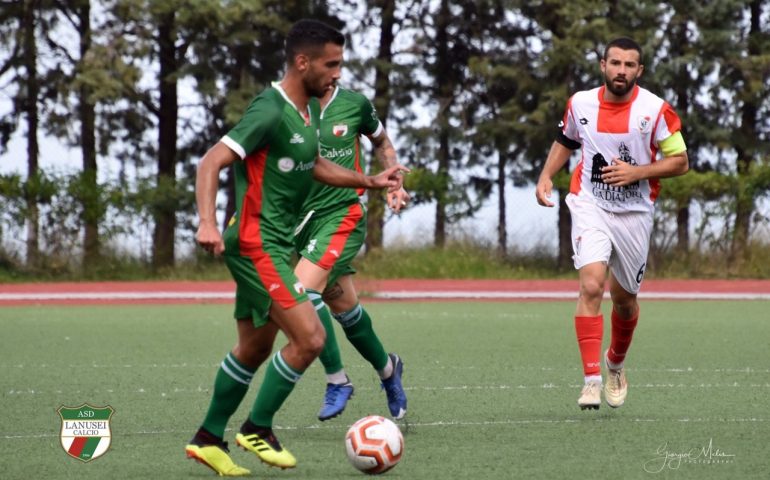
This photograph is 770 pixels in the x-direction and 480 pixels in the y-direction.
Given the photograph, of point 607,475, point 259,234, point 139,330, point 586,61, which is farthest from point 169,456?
point 586,61

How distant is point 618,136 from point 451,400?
6.35 ft

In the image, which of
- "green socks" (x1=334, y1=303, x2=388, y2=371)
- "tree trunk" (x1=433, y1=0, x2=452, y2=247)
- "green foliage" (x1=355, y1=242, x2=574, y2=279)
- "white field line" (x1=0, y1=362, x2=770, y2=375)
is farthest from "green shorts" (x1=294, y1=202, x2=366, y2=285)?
"tree trunk" (x1=433, y1=0, x2=452, y2=247)

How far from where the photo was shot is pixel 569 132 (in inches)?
336

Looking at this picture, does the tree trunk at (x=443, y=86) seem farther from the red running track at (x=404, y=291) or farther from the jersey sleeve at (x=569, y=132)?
the jersey sleeve at (x=569, y=132)

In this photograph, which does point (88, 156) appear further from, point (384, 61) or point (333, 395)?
point (333, 395)

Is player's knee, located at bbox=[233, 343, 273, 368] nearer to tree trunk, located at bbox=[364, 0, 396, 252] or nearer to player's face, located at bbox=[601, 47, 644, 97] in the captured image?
player's face, located at bbox=[601, 47, 644, 97]

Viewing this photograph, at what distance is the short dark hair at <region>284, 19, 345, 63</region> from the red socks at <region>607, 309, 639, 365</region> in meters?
3.27

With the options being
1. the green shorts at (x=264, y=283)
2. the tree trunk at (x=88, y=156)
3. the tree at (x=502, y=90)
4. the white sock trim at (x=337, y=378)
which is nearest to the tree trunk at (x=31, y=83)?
the tree trunk at (x=88, y=156)

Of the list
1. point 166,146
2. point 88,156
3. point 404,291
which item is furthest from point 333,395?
point 166,146

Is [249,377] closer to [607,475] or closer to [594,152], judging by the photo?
[607,475]

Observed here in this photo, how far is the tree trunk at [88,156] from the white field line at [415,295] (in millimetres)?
2758

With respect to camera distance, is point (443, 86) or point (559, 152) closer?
point (559, 152)

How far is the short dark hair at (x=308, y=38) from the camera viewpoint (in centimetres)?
607

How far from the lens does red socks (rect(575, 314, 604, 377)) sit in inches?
320
